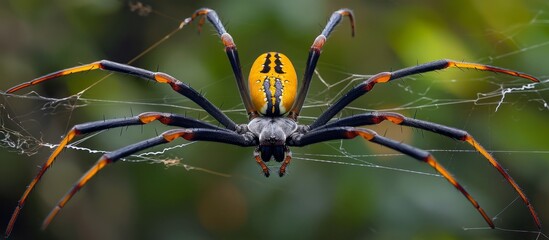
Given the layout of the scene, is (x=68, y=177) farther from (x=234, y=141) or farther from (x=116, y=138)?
(x=234, y=141)

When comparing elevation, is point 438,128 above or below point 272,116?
below

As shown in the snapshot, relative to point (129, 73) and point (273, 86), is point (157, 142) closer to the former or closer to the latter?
point (129, 73)

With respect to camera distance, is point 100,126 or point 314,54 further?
point 314,54

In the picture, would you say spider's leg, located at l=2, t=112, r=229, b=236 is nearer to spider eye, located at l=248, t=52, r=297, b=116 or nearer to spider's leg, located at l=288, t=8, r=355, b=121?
spider eye, located at l=248, t=52, r=297, b=116

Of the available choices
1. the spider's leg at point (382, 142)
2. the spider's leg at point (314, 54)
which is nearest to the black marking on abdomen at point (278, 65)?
the spider's leg at point (314, 54)

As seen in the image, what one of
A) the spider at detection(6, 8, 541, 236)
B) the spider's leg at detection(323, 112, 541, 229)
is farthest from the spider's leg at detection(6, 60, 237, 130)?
the spider's leg at detection(323, 112, 541, 229)

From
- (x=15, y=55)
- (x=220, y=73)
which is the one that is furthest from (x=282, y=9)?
(x=15, y=55)

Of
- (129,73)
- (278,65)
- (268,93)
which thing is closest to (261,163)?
(268,93)
